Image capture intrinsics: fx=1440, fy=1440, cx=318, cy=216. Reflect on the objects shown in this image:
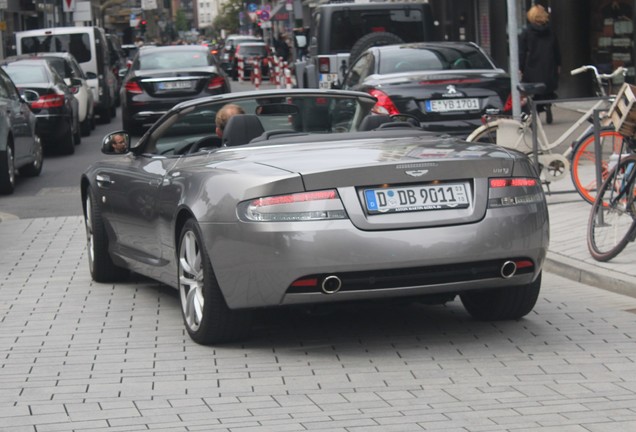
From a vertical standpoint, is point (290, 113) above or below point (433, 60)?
above

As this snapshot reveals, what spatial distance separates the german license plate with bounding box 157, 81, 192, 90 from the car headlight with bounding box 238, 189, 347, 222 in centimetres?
1836

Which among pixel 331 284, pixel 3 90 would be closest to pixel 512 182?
pixel 331 284

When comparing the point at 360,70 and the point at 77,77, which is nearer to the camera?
the point at 360,70

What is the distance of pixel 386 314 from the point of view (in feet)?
26.4

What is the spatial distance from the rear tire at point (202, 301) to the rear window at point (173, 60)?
733 inches

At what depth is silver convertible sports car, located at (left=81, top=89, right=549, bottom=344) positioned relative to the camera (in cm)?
661

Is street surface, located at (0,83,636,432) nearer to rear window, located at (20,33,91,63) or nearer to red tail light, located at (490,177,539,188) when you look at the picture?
red tail light, located at (490,177,539,188)

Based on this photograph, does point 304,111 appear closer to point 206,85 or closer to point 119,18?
point 206,85

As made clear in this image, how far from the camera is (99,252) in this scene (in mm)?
9586

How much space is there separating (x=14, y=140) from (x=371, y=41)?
740 cm

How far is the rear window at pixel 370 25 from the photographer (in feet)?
83.5

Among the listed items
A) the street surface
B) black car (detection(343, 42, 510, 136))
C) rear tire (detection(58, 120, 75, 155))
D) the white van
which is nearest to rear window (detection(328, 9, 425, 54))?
rear tire (detection(58, 120, 75, 155))

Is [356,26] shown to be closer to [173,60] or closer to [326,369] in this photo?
[173,60]

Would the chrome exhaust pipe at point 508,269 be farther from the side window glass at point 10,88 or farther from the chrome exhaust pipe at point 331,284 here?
the side window glass at point 10,88
